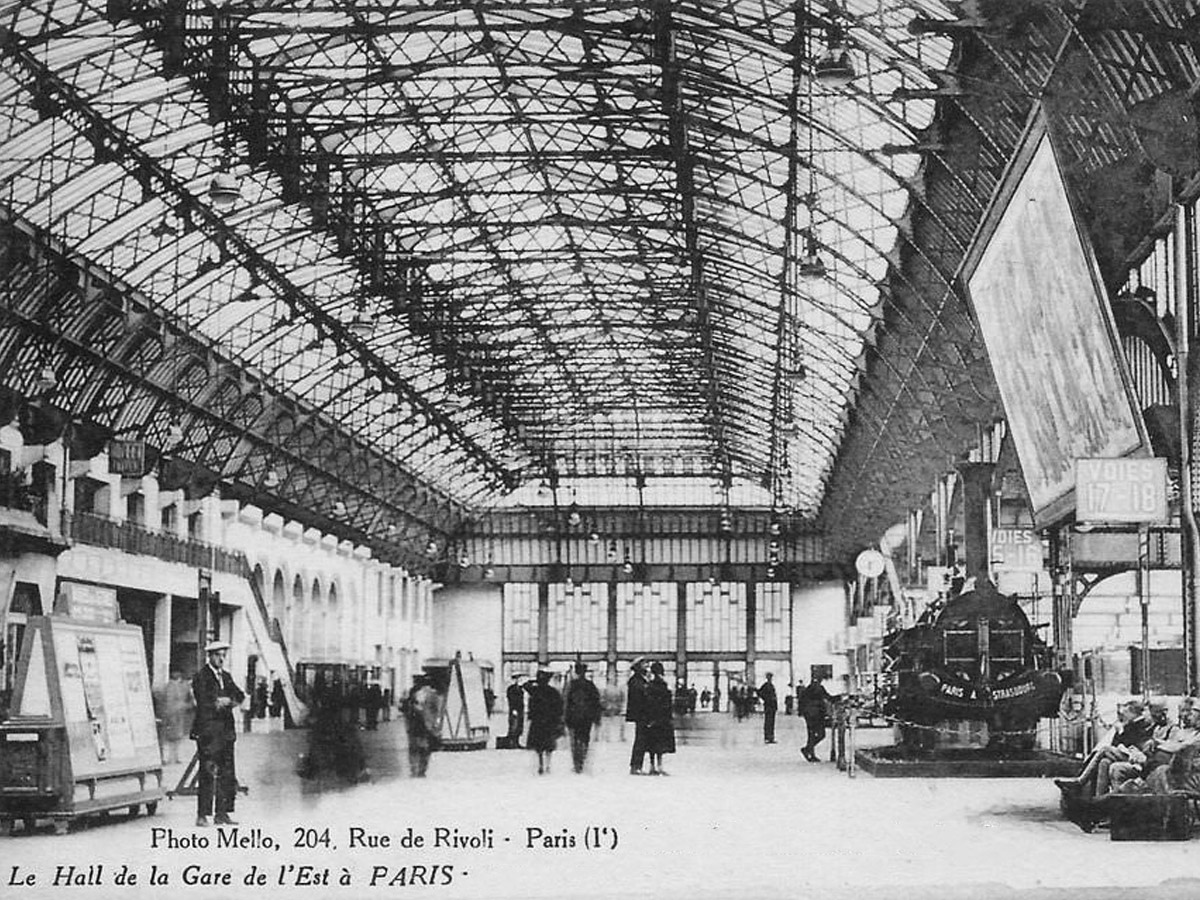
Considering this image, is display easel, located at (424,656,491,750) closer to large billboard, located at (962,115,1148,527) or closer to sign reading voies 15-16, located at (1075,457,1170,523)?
large billboard, located at (962,115,1148,527)

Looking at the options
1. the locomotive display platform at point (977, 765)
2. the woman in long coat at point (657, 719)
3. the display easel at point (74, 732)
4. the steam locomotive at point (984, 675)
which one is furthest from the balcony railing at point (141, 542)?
the display easel at point (74, 732)

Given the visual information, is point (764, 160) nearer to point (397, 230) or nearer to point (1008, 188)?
point (397, 230)

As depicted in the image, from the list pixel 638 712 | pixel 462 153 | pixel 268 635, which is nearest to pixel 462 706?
pixel 638 712

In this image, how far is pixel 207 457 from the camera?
1891 inches

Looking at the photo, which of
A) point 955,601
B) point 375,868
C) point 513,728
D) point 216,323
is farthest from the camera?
point 216,323

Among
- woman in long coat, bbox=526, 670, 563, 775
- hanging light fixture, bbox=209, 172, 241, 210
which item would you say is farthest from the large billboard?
hanging light fixture, bbox=209, 172, 241, 210

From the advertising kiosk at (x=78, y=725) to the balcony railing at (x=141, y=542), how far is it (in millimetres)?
21038

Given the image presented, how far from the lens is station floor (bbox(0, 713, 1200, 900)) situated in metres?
12.7

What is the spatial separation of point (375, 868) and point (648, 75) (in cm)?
2086

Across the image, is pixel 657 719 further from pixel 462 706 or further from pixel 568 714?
pixel 462 706

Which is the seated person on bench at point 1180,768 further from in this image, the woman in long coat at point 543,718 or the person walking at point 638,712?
the woman in long coat at point 543,718

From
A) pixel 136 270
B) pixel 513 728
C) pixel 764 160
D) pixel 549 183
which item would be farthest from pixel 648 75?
pixel 136 270

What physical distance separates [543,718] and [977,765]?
6642mm

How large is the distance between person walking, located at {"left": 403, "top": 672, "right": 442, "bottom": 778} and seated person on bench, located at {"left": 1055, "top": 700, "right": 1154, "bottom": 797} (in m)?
10.7
